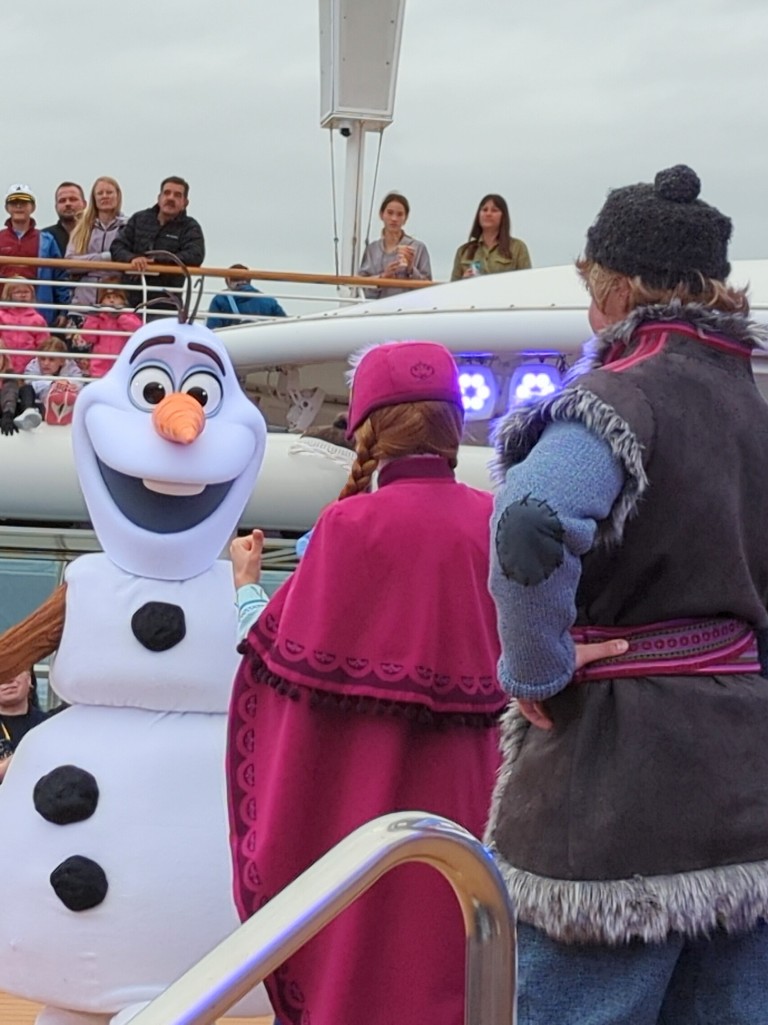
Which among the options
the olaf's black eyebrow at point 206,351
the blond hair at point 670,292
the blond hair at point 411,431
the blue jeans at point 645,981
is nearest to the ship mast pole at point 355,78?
the olaf's black eyebrow at point 206,351

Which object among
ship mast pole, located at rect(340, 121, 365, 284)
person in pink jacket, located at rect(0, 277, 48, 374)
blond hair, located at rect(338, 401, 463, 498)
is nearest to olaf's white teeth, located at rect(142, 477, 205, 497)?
blond hair, located at rect(338, 401, 463, 498)

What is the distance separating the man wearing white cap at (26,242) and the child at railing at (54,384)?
17 centimetres

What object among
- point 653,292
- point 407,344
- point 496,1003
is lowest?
point 496,1003

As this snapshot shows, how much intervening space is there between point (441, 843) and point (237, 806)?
1125mm

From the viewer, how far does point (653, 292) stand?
6.14ft

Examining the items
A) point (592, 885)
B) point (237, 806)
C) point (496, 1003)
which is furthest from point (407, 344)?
point (496, 1003)

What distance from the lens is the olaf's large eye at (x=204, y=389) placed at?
340cm

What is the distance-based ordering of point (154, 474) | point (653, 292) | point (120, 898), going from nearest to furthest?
1. point (653, 292)
2. point (120, 898)
3. point (154, 474)

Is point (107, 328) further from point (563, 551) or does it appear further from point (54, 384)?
point (563, 551)

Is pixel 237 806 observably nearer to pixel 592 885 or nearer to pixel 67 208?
pixel 592 885

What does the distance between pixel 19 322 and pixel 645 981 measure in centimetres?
767

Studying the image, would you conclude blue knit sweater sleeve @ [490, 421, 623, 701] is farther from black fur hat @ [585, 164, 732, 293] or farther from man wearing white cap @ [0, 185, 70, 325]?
man wearing white cap @ [0, 185, 70, 325]

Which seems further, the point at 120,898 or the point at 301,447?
the point at 301,447

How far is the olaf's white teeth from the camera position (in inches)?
125
